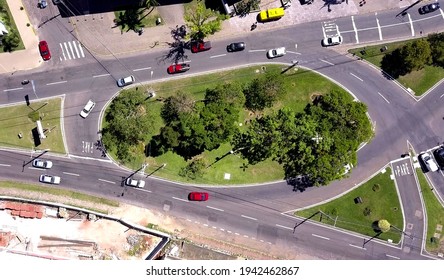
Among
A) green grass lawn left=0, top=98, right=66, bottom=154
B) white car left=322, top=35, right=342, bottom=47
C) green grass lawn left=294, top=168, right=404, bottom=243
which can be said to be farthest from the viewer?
green grass lawn left=0, top=98, right=66, bottom=154

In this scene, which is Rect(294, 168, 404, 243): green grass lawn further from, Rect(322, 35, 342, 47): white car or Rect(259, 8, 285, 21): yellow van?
Rect(259, 8, 285, 21): yellow van

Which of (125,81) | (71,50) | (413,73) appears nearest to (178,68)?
(125,81)

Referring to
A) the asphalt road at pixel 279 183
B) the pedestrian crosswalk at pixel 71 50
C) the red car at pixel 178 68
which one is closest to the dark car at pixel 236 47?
the asphalt road at pixel 279 183

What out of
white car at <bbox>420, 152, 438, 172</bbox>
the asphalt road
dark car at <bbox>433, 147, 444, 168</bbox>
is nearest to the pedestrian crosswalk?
the asphalt road

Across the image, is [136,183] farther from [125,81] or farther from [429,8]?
[429,8]

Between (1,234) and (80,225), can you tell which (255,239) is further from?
(1,234)

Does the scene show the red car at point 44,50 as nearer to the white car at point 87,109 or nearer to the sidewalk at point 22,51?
the sidewalk at point 22,51
